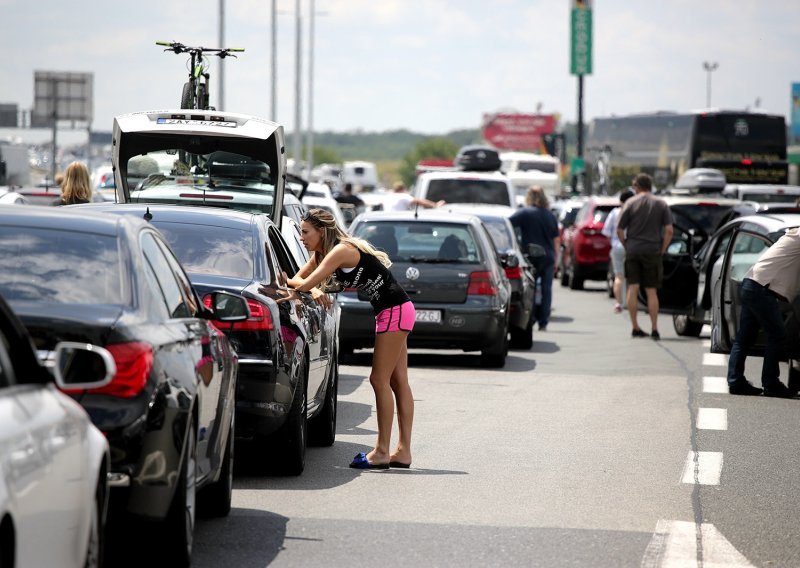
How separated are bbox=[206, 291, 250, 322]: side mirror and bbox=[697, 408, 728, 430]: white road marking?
551 cm

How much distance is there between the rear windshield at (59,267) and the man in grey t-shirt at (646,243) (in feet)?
49.4

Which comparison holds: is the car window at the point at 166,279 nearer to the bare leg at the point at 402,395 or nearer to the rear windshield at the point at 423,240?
the bare leg at the point at 402,395

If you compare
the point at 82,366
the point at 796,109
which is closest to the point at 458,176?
the point at 82,366

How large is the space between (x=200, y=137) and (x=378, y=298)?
17.3ft

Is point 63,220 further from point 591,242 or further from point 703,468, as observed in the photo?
point 591,242

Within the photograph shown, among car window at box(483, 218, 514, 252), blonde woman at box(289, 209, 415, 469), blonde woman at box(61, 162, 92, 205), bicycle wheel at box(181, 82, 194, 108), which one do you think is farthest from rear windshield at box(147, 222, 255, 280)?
car window at box(483, 218, 514, 252)

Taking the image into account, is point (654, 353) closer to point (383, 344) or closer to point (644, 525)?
point (383, 344)

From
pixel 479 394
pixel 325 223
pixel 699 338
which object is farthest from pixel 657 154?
pixel 325 223

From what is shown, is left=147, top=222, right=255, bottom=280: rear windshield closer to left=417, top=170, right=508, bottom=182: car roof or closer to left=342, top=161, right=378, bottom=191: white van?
left=417, top=170, right=508, bottom=182: car roof

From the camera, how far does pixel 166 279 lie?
7.28 metres

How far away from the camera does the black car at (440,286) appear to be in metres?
17.0

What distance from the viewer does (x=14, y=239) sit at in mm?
6746

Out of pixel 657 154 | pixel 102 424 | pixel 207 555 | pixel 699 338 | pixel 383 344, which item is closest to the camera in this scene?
pixel 102 424

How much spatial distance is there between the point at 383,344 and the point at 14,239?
3976 millimetres
